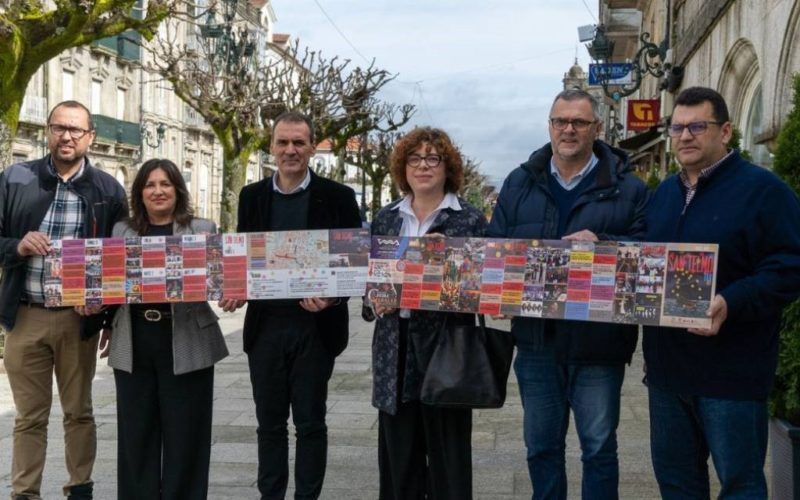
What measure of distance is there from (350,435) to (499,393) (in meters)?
3.37

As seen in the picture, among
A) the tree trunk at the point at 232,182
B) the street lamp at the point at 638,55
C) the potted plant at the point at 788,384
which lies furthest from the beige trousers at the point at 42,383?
the tree trunk at the point at 232,182

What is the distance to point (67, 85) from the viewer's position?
4531cm

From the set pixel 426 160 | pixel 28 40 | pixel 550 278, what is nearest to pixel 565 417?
pixel 550 278

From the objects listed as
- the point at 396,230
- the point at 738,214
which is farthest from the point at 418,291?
the point at 738,214

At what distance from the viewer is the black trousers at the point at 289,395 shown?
5.46 m

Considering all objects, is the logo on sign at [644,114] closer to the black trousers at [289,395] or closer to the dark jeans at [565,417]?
the black trousers at [289,395]

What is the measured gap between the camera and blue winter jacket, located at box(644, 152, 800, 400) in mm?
4133

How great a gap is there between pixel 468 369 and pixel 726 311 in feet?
4.10

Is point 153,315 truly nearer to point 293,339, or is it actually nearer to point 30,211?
point 293,339

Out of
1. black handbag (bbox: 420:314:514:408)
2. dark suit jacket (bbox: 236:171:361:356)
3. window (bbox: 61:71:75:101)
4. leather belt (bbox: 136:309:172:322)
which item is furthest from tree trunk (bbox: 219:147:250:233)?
black handbag (bbox: 420:314:514:408)

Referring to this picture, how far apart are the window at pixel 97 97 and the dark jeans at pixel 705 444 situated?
47011 millimetres

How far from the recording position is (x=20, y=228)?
18.2ft

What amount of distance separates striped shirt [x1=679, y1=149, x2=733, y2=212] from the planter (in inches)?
49.5

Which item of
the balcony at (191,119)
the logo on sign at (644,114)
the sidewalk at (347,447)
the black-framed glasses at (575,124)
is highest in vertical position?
the balcony at (191,119)
